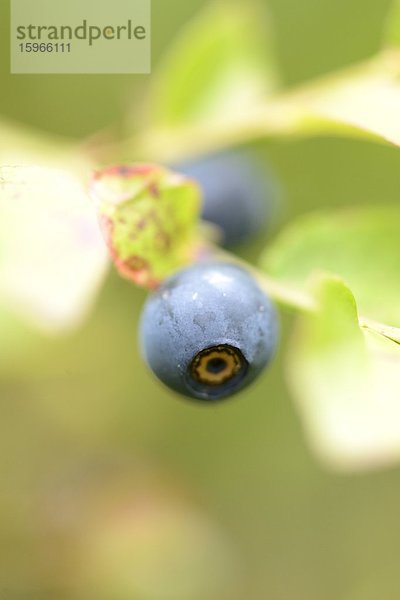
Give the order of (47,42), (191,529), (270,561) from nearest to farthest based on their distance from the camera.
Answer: (47,42) → (191,529) → (270,561)

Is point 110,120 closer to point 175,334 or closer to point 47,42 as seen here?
point 47,42

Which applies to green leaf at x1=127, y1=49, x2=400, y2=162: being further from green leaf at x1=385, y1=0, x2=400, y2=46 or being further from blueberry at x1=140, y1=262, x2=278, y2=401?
blueberry at x1=140, y1=262, x2=278, y2=401

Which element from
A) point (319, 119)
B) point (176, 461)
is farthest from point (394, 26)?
point (176, 461)

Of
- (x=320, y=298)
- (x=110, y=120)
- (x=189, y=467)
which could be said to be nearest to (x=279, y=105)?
(x=320, y=298)

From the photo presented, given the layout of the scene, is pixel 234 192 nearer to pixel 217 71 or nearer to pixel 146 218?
pixel 217 71

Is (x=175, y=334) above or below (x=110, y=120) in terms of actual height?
below

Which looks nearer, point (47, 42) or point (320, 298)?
point (320, 298)
